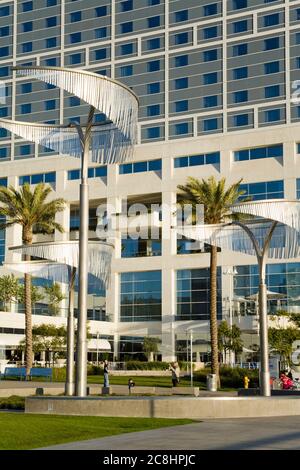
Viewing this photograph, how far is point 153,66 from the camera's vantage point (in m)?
78.6

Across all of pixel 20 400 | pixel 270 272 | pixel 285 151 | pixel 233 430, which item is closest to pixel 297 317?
pixel 270 272

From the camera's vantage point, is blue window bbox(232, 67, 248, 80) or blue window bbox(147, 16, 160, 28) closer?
blue window bbox(232, 67, 248, 80)

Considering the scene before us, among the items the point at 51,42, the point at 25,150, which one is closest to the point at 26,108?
the point at 25,150

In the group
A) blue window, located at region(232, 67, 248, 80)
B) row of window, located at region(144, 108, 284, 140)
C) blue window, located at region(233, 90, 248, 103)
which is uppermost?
blue window, located at region(232, 67, 248, 80)

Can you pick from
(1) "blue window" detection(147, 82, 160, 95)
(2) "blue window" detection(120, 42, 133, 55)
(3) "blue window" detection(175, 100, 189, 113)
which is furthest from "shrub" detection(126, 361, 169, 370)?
(2) "blue window" detection(120, 42, 133, 55)

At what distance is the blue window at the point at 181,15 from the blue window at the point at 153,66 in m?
4.58

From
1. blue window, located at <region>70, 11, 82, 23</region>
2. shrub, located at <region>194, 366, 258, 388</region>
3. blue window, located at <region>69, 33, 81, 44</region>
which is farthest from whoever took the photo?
blue window, located at <region>70, 11, 82, 23</region>

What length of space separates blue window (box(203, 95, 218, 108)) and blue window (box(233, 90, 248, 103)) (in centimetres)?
196

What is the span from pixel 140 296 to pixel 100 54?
2592cm

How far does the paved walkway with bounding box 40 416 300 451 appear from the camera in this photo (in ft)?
47.9

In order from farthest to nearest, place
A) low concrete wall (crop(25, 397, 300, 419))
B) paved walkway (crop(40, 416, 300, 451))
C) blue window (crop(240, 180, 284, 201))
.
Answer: blue window (crop(240, 180, 284, 201)) < low concrete wall (crop(25, 397, 300, 419)) < paved walkway (crop(40, 416, 300, 451))

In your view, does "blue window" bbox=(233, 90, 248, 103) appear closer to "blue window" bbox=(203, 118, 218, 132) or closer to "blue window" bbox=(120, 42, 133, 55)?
"blue window" bbox=(203, 118, 218, 132)

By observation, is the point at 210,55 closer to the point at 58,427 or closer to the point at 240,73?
the point at 240,73

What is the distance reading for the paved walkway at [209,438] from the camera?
14609 mm
